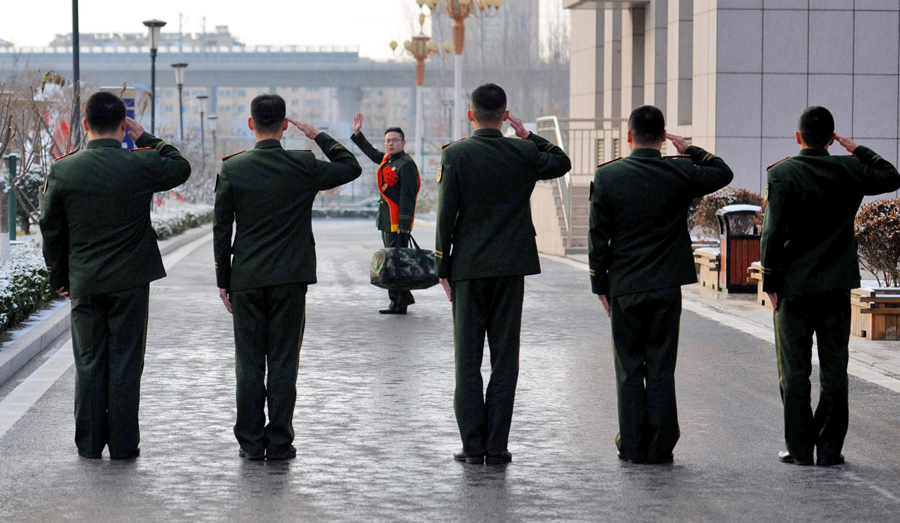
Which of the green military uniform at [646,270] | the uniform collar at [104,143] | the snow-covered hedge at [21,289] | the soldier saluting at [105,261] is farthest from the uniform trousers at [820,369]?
the snow-covered hedge at [21,289]

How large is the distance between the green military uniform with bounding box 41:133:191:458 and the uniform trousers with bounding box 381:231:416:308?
22.7ft

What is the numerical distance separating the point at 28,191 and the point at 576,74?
1643cm

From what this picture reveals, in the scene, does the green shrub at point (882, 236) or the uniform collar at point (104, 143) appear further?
the green shrub at point (882, 236)

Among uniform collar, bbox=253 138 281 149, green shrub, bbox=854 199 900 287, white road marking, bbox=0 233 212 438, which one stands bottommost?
white road marking, bbox=0 233 212 438

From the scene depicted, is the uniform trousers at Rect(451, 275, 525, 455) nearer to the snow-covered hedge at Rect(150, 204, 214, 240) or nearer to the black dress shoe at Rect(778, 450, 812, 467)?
the black dress shoe at Rect(778, 450, 812, 467)

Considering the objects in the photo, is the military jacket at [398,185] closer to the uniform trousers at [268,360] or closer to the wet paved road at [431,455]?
the wet paved road at [431,455]

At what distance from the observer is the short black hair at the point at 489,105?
6.81 metres

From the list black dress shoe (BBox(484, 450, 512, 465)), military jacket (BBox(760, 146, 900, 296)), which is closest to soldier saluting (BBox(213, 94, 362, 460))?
black dress shoe (BBox(484, 450, 512, 465))

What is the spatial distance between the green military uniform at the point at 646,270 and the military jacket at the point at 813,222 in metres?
0.39

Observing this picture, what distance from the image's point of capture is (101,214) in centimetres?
687

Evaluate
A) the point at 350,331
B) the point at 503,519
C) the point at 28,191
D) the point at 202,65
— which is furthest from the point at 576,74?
the point at 202,65

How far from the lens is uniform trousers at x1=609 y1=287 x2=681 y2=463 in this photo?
6.76 meters

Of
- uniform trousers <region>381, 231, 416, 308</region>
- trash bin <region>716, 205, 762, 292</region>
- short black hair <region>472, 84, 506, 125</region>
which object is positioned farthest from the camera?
trash bin <region>716, 205, 762, 292</region>

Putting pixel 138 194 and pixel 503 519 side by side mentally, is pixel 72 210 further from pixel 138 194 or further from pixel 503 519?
pixel 503 519
